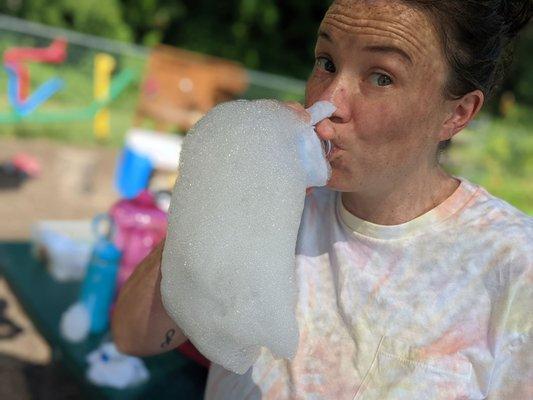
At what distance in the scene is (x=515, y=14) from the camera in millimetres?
1545

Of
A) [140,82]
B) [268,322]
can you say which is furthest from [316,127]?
[140,82]

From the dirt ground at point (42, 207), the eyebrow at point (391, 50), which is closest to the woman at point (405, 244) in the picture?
the eyebrow at point (391, 50)

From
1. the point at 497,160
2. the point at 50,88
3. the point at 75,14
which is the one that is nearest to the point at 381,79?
the point at 50,88

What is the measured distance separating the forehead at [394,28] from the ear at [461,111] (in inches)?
6.1

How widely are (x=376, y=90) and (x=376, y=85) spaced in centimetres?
1

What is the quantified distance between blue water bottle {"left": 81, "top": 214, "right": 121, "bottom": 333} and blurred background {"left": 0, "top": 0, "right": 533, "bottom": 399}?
4 centimetres

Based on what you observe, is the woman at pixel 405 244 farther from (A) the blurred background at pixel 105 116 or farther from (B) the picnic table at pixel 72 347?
(B) the picnic table at pixel 72 347

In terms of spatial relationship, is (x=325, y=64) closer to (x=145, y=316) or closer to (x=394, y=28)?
(x=394, y=28)

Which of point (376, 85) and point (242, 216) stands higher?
point (376, 85)

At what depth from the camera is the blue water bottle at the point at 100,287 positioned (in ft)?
8.95

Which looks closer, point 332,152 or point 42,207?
point 332,152

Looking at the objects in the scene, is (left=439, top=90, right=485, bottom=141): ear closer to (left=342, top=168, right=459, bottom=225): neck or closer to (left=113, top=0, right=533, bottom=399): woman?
(left=113, top=0, right=533, bottom=399): woman

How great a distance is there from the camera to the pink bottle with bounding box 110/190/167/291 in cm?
279

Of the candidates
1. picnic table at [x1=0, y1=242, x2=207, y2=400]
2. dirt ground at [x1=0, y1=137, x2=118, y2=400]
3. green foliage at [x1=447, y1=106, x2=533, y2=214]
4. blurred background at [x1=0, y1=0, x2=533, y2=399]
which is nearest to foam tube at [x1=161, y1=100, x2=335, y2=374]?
blurred background at [x1=0, y1=0, x2=533, y2=399]
